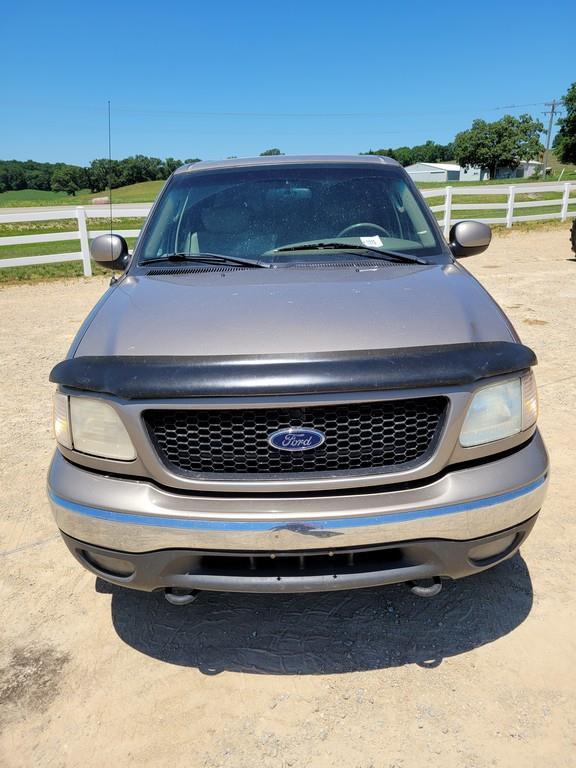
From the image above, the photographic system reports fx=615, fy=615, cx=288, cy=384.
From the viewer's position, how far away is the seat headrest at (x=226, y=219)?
3230 mm

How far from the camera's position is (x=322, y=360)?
193cm

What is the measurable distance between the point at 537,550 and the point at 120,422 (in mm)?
2144

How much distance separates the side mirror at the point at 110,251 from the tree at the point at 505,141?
102586mm

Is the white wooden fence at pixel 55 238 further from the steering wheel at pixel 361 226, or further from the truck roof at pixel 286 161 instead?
the steering wheel at pixel 361 226

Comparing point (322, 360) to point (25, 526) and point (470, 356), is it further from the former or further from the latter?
point (25, 526)

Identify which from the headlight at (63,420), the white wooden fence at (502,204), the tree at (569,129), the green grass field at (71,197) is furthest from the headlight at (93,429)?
the tree at (569,129)

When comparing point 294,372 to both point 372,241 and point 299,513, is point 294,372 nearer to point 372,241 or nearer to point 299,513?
point 299,513

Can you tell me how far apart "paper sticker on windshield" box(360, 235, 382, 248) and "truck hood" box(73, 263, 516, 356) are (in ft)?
1.22

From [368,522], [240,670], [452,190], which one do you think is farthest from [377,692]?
[452,190]

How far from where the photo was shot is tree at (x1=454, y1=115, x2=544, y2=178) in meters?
94.3

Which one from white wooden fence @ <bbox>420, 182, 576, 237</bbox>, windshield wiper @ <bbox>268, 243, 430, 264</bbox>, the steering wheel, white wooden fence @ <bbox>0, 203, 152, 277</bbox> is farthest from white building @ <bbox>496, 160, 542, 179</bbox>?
windshield wiper @ <bbox>268, 243, 430, 264</bbox>

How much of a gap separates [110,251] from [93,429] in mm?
1703

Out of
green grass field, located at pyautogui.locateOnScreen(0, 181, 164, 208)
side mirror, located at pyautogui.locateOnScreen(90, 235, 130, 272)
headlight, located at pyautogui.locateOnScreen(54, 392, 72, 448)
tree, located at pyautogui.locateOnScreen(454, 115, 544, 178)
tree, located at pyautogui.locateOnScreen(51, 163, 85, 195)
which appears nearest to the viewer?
headlight, located at pyautogui.locateOnScreen(54, 392, 72, 448)

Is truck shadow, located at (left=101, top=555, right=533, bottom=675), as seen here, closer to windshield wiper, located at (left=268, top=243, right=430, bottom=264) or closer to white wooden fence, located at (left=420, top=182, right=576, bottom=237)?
windshield wiper, located at (left=268, top=243, right=430, bottom=264)
